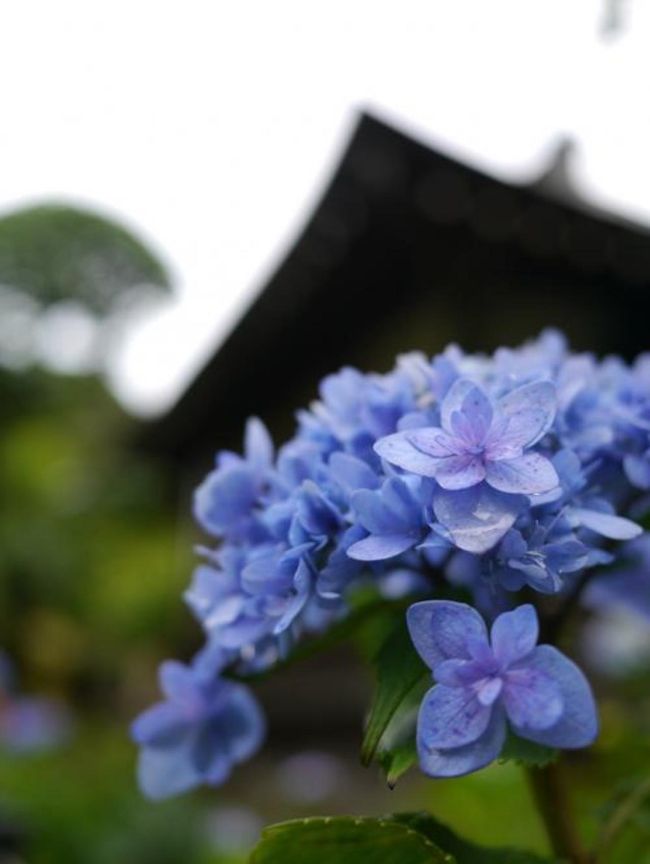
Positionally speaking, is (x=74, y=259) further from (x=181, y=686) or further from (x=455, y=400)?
(x=455, y=400)

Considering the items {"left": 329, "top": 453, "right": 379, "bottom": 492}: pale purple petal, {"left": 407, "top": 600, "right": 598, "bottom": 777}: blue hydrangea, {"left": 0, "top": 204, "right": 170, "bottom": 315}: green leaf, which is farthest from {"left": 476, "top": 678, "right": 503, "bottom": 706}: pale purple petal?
{"left": 0, "top": 204, "right": 170, "bottom": 315}: green leaf

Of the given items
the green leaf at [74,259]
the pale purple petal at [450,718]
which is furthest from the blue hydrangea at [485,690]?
the green leaf at [74,259]

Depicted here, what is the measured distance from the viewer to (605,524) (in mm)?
466

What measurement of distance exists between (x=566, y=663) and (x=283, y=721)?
6.06m

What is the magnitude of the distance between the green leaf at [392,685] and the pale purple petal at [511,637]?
1.8 inches

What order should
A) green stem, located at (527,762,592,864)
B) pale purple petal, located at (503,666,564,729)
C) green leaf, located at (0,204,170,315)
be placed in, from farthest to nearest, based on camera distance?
green leaf, located at (0,204,170,315), green stem, located at (527,762,592,864), pale purple petal, located at (503,666,564,729)

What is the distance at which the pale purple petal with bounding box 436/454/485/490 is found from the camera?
0.42 metres

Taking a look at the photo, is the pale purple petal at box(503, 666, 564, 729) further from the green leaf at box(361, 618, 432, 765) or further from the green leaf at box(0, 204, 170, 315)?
the green leaf at box(0, 204, 170, 315)

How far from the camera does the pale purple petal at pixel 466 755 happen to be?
0.40 metres

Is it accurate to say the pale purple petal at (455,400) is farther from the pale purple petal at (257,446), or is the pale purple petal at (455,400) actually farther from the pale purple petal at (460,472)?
the pale purple petal at (257,446)

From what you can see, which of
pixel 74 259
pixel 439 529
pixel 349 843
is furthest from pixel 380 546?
pixel 74 259

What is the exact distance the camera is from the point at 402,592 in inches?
24.6

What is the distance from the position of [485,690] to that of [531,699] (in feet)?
0.06

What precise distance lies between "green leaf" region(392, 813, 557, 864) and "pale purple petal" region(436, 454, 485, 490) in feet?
0.50
